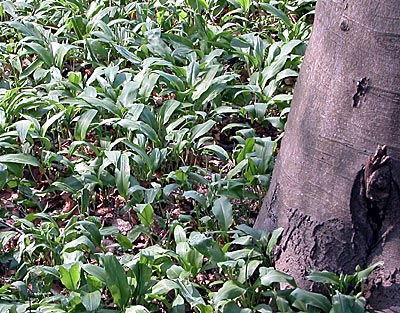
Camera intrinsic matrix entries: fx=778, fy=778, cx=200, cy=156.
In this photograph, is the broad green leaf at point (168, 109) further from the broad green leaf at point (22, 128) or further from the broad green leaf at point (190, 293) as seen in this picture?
the broad green leaf at point (190, 293)

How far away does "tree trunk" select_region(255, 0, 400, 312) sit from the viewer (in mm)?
2578

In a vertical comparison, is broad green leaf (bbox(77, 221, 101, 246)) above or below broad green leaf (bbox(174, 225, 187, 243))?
below

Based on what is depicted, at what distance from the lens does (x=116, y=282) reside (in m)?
2.82

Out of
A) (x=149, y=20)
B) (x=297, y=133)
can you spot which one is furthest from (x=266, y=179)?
(x=149, y=20)

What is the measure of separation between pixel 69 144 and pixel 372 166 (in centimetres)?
184

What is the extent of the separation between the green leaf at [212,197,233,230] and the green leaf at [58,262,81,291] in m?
0.62

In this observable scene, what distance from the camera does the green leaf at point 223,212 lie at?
3.16m

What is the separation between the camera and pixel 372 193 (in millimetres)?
2678

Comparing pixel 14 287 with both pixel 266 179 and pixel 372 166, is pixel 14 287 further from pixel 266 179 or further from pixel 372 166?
pixel 372 166

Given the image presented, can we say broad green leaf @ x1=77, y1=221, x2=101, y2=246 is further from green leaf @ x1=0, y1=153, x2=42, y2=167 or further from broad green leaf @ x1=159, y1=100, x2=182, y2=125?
broad green leaf @ x1=159, y1=100, x2=182, y2=125

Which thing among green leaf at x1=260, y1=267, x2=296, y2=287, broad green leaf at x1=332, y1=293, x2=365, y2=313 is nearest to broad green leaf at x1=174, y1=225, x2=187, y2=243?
green leaf at x1=260, y1=267, x2=296, y2=287

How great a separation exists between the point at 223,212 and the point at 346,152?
683 mm

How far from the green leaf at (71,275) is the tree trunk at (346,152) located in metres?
0.76

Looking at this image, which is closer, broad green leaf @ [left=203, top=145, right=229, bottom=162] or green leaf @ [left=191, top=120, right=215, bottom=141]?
broad green leaf @ [left=203, top=145, right=229, bottom=162]
